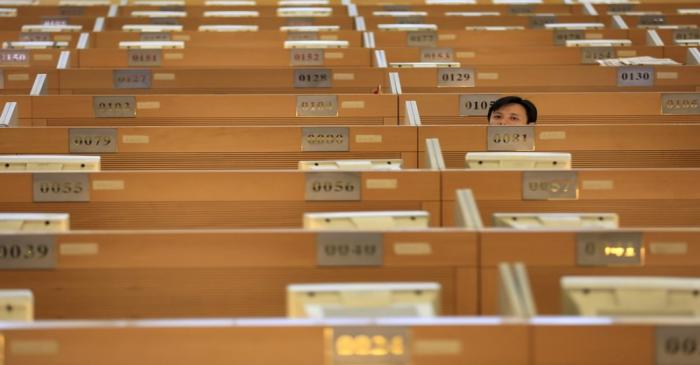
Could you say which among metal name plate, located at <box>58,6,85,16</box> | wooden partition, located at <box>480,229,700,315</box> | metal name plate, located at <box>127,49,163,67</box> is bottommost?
wooden partition, located at <box>480,229,700,315</box>

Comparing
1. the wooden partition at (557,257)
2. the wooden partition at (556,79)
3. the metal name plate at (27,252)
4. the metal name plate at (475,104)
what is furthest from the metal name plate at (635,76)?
the metal name plate at (27,252)

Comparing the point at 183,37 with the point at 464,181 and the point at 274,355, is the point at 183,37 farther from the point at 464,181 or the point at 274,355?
the point at 274,355

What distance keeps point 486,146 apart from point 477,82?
1154 millimetres

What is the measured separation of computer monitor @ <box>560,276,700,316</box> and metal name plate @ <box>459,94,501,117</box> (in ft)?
7.40

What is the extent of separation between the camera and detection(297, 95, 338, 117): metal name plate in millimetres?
4148

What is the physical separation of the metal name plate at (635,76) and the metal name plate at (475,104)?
75 centimetres

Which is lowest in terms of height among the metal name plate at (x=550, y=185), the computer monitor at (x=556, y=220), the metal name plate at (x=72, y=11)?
the computer monitor at (x=556, y=220)

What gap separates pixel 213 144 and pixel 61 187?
0.75 metres

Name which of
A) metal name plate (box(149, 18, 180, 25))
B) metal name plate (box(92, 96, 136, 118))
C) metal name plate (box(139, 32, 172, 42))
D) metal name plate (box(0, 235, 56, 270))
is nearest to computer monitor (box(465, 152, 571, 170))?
metal name plate (box(0, 235, 56, 270))

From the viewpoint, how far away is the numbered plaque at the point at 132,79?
465cm

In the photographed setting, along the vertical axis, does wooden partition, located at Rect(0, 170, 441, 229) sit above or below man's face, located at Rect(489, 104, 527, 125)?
below

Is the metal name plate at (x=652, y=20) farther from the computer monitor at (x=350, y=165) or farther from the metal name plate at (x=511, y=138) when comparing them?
the computer monitor at (x=350, y=165)

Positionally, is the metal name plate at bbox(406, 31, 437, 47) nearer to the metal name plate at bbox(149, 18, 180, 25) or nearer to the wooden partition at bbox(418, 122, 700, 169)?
the metal name plate at bbox(149, 18, 180, 25)

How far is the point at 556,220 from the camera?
2.58 metres
